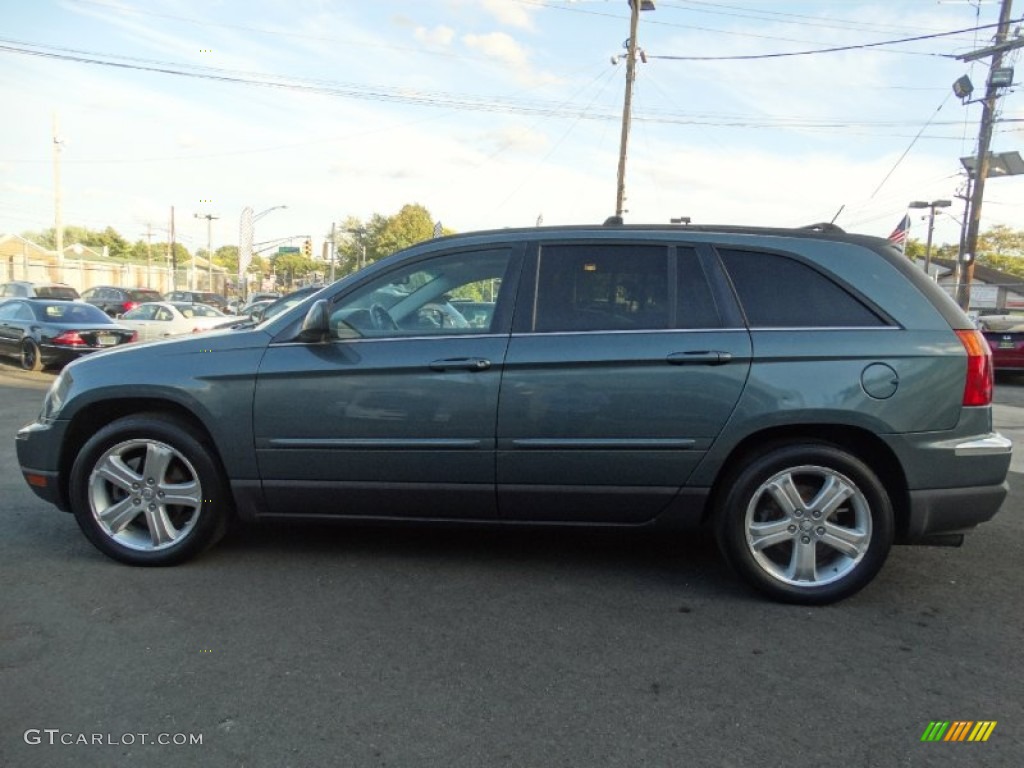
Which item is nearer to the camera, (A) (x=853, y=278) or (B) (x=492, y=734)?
(B) (x=492, y=734)

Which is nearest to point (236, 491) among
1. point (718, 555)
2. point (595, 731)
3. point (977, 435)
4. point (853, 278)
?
point (595, 731)

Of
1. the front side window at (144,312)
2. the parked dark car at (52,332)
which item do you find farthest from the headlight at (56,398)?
the front side window at (144,312)

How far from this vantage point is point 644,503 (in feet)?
11.6

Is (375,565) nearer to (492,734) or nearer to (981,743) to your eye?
(492,734)

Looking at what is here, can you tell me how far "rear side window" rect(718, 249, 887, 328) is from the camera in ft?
11.4

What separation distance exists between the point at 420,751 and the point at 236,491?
6.23 feet

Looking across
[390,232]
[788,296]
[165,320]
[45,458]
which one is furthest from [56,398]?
[390,232]

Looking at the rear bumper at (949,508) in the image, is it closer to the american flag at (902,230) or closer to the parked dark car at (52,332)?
the parked dark car at (52,332)

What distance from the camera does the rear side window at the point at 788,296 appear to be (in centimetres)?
347

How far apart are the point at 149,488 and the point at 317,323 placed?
1275 millimetres

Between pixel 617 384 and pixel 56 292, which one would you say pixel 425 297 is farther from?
pixel 56 292

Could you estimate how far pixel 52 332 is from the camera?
39.4 feet

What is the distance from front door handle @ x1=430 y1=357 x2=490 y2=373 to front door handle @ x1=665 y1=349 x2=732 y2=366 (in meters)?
0.88

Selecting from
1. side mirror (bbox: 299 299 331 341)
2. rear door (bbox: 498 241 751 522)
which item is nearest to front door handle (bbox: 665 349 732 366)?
rear door (bbox: 498 241 751 522)
